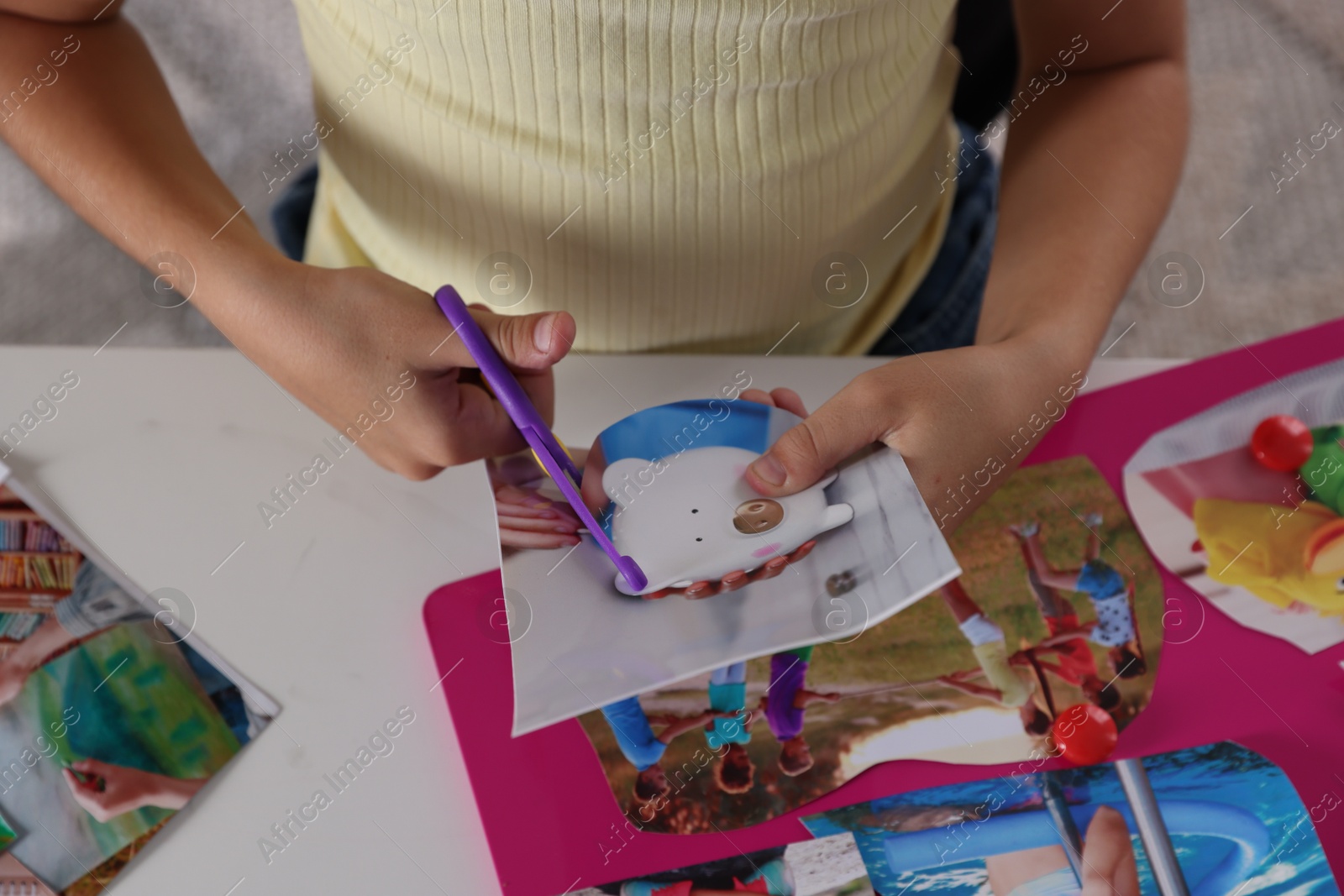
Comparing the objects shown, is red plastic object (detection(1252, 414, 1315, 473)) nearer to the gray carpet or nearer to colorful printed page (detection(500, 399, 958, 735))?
colorful printed page (detection(500, 399, 958, 735))

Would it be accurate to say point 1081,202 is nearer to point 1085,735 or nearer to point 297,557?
point 1085,735

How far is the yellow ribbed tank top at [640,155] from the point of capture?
1.64ft

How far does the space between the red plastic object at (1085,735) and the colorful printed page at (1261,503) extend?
0.40 ft

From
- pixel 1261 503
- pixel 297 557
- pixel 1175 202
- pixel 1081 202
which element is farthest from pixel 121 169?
pixel 1175 202

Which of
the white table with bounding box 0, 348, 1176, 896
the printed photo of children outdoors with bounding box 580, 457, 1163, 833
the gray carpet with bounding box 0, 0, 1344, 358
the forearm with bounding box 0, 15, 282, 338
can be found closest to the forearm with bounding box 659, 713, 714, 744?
the printed photo of children outdoors with bounding box 580, 457, 1163, 833

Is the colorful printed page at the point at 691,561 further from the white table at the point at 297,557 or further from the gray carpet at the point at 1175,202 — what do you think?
the gray carpet at the point at 1175,202

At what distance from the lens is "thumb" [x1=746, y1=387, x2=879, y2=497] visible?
0.49 meters

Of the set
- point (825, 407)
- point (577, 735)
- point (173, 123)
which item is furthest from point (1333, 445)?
point (173, 123)

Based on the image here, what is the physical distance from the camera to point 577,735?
52 cm

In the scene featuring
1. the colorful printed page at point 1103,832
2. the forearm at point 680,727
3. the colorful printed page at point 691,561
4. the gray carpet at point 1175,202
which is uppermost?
the gray carpet at point 1175,202

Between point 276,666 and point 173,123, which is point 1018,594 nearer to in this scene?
point 276,666

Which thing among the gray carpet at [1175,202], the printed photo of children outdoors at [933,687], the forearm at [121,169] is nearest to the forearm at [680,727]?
the printed photo of children outdoors at [933,687]

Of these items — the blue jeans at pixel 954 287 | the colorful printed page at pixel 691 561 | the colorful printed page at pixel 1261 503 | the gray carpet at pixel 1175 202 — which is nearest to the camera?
the colorful printed page at pixel 691 561

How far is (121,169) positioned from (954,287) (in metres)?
0.55
